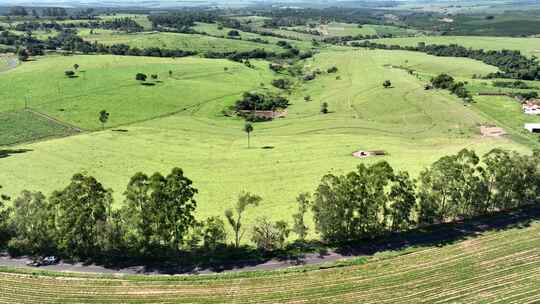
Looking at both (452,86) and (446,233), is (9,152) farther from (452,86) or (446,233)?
(452,86)

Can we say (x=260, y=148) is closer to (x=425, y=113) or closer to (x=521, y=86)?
(x=425, y=113)

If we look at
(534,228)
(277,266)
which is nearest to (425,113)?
(534,228)

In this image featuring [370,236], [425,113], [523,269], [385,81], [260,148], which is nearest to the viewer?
[523,269]

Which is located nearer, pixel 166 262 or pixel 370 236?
pixel 166 262

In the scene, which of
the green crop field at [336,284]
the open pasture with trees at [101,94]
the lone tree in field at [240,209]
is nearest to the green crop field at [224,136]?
the open pasture with trees at [101,94]

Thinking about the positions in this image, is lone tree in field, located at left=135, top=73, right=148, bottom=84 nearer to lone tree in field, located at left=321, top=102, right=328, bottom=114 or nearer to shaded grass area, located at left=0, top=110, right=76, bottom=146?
shaded grass area, located at left=0, top=110, right=76, bottom=146

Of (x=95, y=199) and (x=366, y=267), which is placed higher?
(x=95, y=199)

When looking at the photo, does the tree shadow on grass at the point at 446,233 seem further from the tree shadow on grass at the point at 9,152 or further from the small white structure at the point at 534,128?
the tree shadow on grass at the point at 9,152
